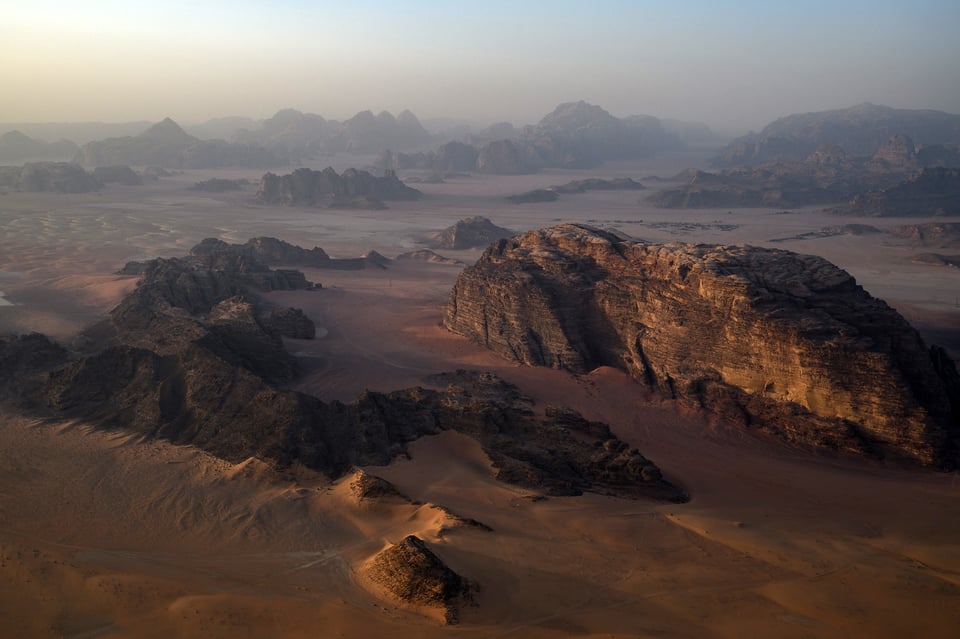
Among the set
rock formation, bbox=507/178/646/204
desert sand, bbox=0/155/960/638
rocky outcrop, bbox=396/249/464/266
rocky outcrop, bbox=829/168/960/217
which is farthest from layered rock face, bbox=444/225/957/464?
rock formation, bbox=507/178/646/204

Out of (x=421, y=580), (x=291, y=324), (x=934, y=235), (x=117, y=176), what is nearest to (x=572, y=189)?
(x=934, y=235)

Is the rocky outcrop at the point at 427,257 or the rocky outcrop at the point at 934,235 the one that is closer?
the rocky outcrop at the point at 427,257

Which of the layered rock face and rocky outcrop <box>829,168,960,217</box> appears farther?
rocky outcrop <box>829,168,960,217</box>

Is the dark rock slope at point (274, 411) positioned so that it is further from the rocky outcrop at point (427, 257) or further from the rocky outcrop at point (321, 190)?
the rocky outcrop at point (321, 190)

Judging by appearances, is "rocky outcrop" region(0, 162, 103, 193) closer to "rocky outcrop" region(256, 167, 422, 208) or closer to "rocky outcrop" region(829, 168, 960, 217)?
"rocky outcrop" region(256, 167, 422, 208)

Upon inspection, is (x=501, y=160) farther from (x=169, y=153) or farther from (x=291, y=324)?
(x=291, y=324)

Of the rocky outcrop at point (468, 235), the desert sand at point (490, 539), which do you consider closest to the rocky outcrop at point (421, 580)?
the desert sand at point (490, 539)
